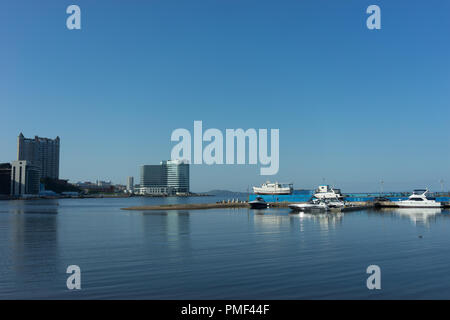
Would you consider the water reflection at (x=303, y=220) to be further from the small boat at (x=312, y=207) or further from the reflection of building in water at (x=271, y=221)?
the small boat at (x=312, y=207)

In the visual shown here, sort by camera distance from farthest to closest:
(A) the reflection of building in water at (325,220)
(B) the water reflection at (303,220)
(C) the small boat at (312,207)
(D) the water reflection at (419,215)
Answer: (C) the small boat at (312,207), (D) the water reflection at (419,215), (B) the water reflection at (303,220), (A) the reflection of building in water at (325,220)

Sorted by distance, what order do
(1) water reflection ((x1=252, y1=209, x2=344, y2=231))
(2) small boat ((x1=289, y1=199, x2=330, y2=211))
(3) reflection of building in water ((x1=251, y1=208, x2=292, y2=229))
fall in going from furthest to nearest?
1. (2) small boat ((x1=289, y1=199, x2=330, y2=211))
2. (3) reflection of building in water ((x1=251, y1=208, x2=292, y2=229))
3. (1) water reflection ((x1=252, y1=209, x2=344, y2=231))

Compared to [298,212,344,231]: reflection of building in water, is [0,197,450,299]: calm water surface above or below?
above

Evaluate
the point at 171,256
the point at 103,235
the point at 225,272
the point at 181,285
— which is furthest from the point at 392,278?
the point at 103,235

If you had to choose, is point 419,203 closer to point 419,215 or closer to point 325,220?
point 419,215

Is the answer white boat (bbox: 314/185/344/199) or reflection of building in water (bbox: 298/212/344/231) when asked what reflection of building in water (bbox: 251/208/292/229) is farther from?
white boat (bbox: 314/185/344/199)

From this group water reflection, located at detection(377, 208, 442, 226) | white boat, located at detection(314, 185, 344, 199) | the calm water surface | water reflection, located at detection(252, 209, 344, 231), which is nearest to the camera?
the calm water surface

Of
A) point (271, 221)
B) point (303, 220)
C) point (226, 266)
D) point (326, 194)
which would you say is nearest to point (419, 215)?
point (303, 220)

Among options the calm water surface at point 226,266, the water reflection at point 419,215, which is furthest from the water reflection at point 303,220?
the calm water surface at point 226,266

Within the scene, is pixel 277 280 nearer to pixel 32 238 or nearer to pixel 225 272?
pixel 225 272

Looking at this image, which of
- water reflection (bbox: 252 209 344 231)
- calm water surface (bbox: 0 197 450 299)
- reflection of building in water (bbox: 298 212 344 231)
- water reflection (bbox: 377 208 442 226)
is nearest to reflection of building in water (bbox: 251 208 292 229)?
water reflection (bbox: 252 209 344 231)

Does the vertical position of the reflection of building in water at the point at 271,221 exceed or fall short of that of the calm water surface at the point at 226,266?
it falls short

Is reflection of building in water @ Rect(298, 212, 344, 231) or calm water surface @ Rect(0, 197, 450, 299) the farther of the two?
reflection of building in water @ Rect(298, 212, 344, 231)

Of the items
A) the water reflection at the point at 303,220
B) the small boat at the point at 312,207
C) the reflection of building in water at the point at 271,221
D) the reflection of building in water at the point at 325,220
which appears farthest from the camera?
the small boat at the point at 312,207
